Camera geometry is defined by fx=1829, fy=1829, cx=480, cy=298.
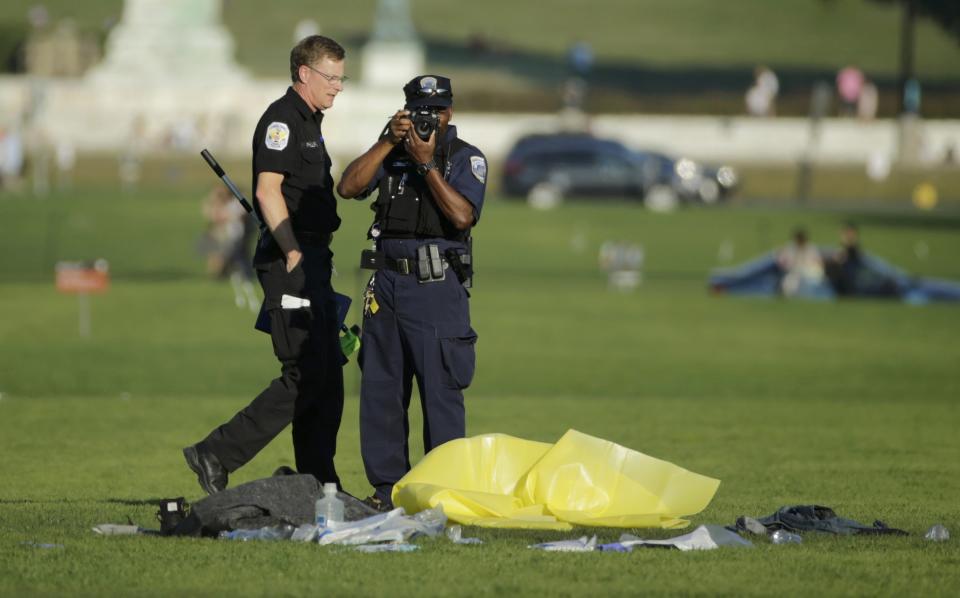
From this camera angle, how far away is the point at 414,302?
9.19 meters

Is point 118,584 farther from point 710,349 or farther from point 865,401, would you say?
point 710,349

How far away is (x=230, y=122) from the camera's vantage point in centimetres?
5884

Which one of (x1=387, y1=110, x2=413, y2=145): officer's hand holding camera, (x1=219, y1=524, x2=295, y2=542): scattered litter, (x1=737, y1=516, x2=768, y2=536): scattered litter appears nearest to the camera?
(x1=219, y1=524, x2=295, y2=542): scattered litter

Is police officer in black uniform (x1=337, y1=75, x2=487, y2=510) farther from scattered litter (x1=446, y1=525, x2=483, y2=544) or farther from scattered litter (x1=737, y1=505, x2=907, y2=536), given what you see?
scattered litter (x1=737, y1=505, x2=907, y2=536)

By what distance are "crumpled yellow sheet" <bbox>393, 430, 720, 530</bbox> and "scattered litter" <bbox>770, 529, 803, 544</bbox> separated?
49 centimetres

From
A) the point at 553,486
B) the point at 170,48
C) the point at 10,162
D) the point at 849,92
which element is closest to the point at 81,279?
the point at 553,486

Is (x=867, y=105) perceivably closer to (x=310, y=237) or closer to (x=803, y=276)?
(x=803, y=276)

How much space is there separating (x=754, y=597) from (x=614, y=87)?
244 ft

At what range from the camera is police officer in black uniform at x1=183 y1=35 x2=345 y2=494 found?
9.09 m

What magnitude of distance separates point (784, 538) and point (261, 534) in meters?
2.37

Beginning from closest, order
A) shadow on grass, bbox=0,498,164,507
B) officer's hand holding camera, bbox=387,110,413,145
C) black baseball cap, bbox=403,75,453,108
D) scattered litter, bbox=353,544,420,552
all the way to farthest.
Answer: scattered litter, bbox=353,544,420,552 < officer's hand holding camera, bbox=387,110,413,145 < black baseball cap, bbox=403,75,453,108 < shadow on grass, bbox=0,498,164,507

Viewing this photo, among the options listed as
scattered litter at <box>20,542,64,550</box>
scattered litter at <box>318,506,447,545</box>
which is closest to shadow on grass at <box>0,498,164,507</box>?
scattered litter at <box>20,542,64,550</box>

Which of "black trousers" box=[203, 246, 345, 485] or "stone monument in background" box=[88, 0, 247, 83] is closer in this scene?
"black trousers" box=[203, 246, 345, 485]

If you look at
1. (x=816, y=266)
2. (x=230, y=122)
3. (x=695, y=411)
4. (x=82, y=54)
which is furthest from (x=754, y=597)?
(x=82, y=54)
